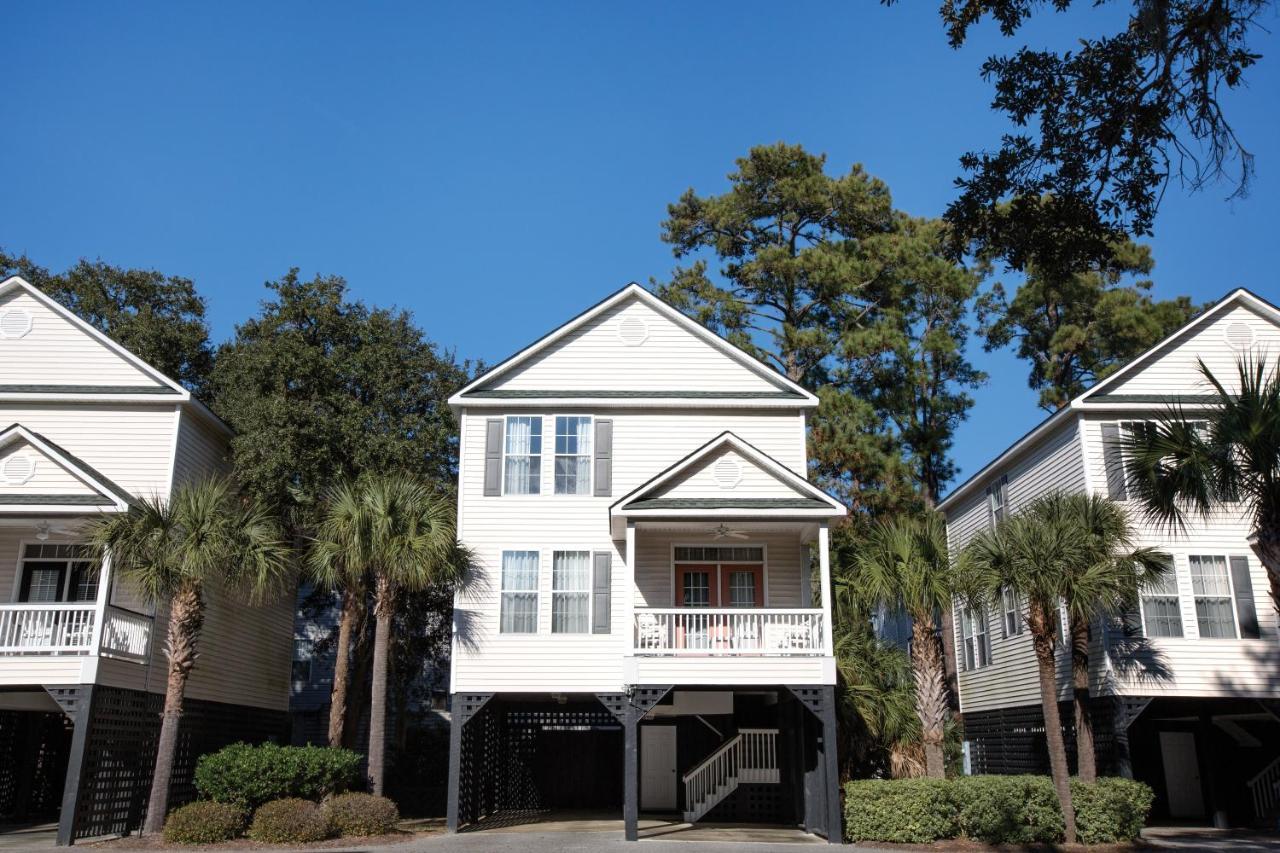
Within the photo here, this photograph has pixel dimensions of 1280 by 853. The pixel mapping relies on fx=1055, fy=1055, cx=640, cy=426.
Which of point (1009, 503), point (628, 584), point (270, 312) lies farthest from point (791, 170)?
point (628, 584)

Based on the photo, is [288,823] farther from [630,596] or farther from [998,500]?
[998,500]

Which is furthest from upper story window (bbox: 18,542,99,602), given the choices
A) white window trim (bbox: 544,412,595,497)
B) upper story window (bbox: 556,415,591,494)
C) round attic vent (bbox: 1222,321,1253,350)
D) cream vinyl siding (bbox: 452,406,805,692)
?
round attic vent (bbox: 1222,321,1253,350)

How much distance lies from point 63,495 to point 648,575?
40.7 ft

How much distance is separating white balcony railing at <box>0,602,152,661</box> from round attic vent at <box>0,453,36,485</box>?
2.76 metres

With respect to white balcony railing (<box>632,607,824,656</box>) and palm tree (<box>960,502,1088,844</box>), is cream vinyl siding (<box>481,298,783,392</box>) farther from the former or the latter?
palm tree (<box>960,502,1088,844</box>)

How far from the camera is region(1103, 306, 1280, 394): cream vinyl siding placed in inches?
954

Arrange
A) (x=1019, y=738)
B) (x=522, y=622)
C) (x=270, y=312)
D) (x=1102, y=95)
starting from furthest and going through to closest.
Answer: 1. (x=270, y=312)
2. (x=1019, y=738)
3. (x=522, y=622)
4. (x=1102, y=95)

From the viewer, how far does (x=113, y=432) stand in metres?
24.1

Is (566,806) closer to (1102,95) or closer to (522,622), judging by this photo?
(522,622)

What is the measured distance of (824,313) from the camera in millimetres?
38375

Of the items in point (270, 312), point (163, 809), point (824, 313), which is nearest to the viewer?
point (163, 809)

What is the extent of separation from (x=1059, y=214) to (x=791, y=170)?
2856cm

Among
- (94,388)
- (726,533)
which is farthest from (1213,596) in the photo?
(94,388)

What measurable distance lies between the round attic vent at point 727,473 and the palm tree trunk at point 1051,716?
20.9 feet
